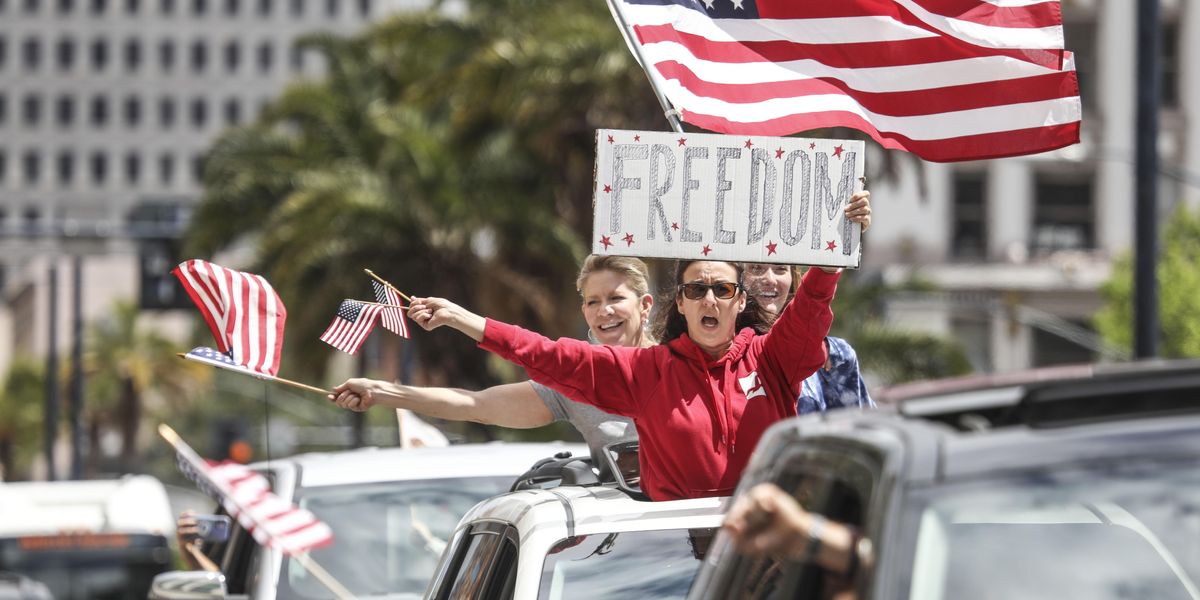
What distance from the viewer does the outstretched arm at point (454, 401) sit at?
17.8 feet

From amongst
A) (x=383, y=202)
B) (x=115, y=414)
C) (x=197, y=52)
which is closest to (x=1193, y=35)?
(x=383, y=202)

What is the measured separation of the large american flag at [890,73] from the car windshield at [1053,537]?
3.45 metres

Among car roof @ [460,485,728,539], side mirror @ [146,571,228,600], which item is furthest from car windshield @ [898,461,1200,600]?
side mirror @ [146,571,228,600]

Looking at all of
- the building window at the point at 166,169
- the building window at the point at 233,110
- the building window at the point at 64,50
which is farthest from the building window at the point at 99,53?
the building window at the point at 233,110

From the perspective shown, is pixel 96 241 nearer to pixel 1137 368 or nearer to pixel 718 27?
pixel 718 27

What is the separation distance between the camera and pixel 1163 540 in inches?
108

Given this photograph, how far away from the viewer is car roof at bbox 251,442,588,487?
740 cm

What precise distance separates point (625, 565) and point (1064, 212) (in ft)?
122

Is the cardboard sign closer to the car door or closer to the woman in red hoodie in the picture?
the woman in red hoodie

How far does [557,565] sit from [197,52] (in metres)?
118

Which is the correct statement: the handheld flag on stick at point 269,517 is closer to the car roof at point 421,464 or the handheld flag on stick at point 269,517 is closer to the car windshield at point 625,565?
the car roof at point 421,464

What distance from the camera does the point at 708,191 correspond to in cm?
530

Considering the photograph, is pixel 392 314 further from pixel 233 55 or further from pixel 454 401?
pixel 233 55

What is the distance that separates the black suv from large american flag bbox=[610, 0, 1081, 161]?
11.1 feet
